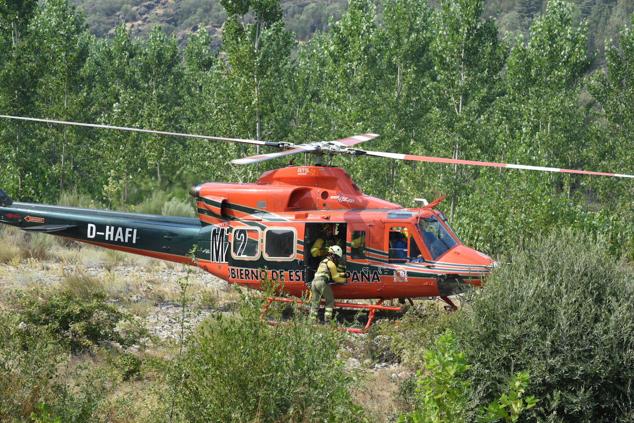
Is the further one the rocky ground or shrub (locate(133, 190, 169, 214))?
shrub (locate(133, 190, 169, 214))

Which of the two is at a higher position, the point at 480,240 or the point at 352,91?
the point at 352,91

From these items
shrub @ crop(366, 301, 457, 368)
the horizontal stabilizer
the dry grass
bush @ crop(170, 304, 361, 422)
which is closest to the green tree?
the horizontal stabilizer

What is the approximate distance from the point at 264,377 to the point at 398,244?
21.4 feet

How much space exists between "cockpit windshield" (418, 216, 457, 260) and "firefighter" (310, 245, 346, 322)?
138cm

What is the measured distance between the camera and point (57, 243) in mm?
22438

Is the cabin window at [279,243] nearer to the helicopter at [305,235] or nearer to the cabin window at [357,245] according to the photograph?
the helicopter at [305,235]

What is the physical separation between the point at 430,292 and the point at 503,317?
14.9ft

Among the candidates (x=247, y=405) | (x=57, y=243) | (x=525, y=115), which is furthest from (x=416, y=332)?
(x=525, y=115)

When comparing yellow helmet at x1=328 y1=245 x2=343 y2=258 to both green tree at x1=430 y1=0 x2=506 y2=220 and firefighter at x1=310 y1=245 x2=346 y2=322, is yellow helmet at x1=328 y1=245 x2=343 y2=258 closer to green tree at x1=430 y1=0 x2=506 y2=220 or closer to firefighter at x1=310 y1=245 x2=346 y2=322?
firefighter at x1=310 y1=245 x2=346 y2=322

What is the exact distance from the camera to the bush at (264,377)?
7090mm

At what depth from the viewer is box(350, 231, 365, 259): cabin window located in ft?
43.7

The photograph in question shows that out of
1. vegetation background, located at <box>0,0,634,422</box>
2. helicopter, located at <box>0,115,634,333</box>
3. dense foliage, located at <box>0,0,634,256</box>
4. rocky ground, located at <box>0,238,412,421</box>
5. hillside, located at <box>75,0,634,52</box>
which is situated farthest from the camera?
hillside, located at <box>75,0,634,52</box>

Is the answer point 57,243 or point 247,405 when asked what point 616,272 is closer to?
point 247,405

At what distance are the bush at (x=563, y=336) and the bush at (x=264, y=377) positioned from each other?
1.73 m
